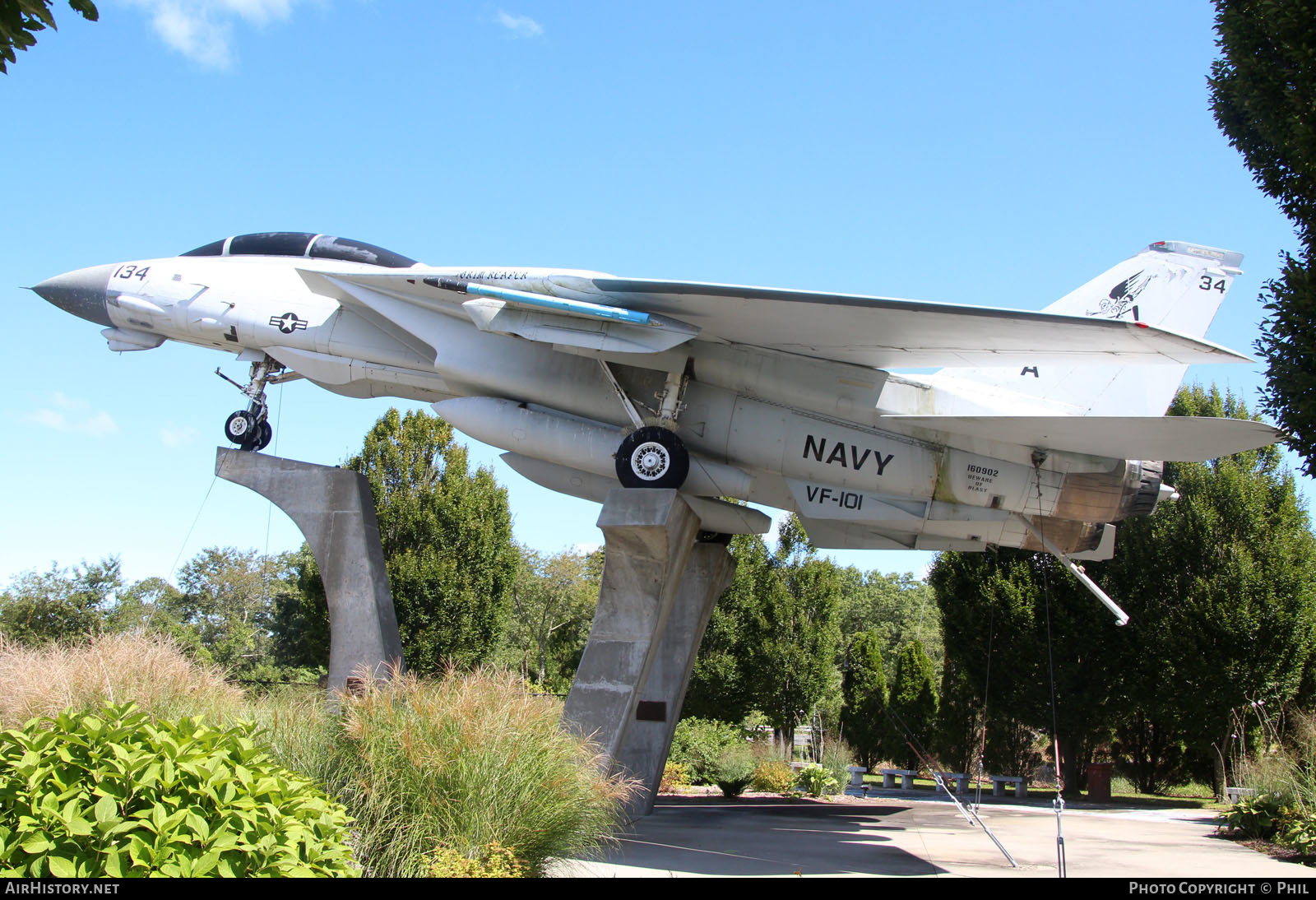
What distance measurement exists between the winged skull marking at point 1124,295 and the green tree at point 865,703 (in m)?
16.6

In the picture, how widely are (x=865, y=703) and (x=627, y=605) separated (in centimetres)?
1764

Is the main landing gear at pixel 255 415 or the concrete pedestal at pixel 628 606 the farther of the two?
the main landing gear at pixel 255 415

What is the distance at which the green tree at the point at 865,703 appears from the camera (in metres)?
27.2

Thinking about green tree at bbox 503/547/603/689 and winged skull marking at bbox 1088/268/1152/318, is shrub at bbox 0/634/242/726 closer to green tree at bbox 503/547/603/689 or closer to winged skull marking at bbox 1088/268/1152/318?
winged skull marking at bbox 1088/268/1152/318

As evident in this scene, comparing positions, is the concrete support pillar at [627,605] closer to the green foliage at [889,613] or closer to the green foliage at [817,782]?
the green foliage at [817,782]

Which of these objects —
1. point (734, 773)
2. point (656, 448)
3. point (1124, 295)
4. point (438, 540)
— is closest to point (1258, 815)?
point (1124, 295)

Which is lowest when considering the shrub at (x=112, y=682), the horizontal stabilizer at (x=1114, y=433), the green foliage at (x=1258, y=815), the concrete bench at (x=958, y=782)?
the concrete bench at (x=958, y=782)

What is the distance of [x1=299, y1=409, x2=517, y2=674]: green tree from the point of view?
26844mm

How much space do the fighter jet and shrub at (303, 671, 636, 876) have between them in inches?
194

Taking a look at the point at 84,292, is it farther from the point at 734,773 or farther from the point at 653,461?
the point at 734,773

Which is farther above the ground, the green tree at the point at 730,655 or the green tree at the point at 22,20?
the green tree at the point at 22,20

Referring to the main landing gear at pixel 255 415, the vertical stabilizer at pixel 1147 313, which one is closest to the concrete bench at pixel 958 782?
the vertical stabilizer at pixel 1147 313

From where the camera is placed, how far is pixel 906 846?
1110 cm

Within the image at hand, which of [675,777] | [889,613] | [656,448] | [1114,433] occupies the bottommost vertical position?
[675,777]
